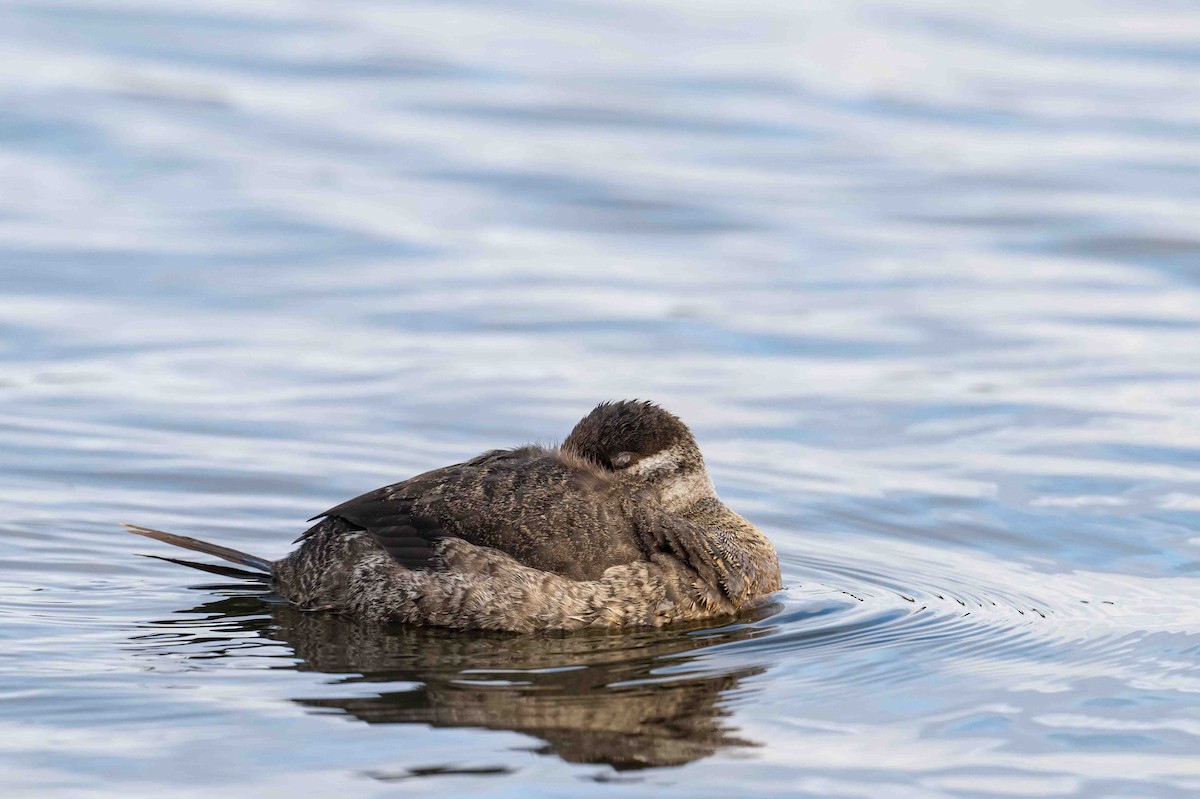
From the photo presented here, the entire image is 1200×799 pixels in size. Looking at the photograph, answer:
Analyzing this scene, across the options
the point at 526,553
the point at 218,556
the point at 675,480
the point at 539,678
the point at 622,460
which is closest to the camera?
the point at 539,678

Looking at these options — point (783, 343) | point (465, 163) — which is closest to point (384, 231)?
point (465, 163)

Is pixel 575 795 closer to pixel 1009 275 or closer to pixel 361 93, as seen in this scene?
pixel 1009 275

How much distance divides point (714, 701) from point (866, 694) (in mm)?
613

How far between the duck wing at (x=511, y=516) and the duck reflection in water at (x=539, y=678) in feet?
1.19

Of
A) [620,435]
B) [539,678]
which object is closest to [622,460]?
[620,435]

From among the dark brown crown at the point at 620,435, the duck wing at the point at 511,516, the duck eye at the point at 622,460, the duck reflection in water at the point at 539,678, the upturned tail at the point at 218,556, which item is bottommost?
the duck reflection in water at the point at 539,678

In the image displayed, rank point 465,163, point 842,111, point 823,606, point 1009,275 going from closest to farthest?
point 823,606, point 1009,275, point 465,163, point 842,111

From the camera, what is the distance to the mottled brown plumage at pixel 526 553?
869cm

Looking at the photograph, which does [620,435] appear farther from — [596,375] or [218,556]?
[596,375]

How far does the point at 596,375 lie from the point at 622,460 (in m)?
3.66

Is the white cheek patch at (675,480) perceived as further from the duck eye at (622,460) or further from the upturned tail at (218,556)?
the upturned tail at (218,556)

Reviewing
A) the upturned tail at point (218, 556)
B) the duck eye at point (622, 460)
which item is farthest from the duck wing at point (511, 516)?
the upturned tail at point (218, 556)

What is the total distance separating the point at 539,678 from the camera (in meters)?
7.91

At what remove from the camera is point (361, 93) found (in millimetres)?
20219
